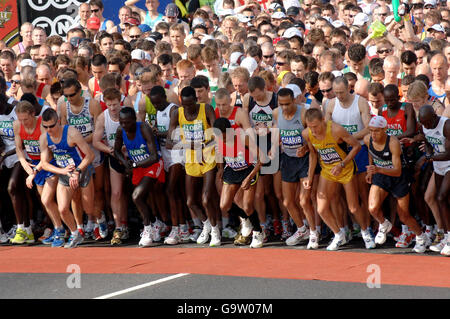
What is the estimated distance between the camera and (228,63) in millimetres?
13656

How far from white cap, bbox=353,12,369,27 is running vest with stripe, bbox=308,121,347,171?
537 cm

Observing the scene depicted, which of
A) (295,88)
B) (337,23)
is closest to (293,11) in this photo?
(337,23)

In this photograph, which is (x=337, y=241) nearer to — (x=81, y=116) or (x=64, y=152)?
(x=64, y=152)

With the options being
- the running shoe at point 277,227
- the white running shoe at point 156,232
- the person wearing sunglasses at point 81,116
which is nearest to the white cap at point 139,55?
the person wearing sunglasses at point 81,116

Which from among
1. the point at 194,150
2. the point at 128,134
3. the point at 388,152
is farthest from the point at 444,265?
the point at 128,134

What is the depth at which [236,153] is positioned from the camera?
11055 millimetres

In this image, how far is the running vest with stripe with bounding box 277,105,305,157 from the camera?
10.9 metres

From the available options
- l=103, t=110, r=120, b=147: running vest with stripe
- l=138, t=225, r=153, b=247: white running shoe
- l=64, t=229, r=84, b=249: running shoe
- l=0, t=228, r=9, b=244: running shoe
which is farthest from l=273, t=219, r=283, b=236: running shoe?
l=0, t=228, r=9, b=244: running shoe

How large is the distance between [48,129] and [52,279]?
2241 mm

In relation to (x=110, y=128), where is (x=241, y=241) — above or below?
below

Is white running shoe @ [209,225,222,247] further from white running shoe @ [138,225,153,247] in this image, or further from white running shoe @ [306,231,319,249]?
white running shoe @ [306,231,319,249]

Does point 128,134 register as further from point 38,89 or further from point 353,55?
point 353,55

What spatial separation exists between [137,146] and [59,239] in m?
1.74

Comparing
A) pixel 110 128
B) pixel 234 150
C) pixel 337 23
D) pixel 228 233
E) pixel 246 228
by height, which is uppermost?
pixel 337 23
